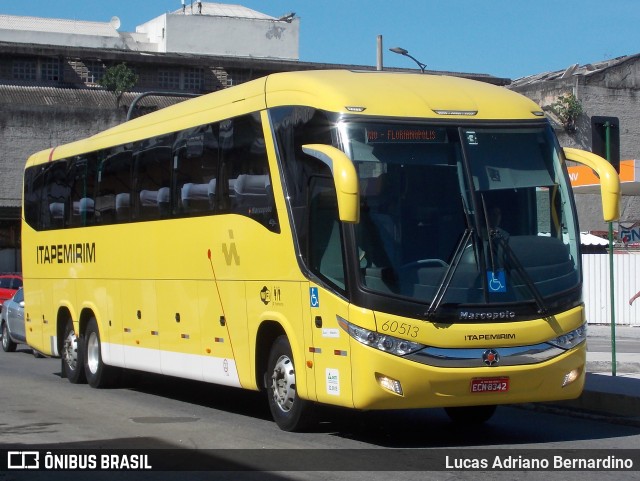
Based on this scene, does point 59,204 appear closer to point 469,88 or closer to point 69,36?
point 469,88

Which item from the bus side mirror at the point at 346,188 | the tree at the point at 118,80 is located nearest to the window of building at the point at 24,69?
the tree at the point at 118,80

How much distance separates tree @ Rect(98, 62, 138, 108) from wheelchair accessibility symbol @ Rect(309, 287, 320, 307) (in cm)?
5149

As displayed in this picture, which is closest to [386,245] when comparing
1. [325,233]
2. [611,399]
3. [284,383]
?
[325,233]

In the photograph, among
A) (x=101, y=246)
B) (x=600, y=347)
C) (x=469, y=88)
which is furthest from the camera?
(x=600, y=347)

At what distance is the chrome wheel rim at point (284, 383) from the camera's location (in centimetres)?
1138

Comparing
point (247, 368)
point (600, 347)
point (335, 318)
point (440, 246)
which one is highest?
point (440, 246)

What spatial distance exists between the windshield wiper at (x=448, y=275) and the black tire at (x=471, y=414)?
247 cm

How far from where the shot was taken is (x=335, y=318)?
1037 centimetres

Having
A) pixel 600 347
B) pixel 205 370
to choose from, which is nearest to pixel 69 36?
pixel 600 347

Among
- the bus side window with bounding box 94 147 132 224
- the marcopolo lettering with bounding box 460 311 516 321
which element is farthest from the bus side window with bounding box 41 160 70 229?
the marcopolo lettering with bounding box 460 311 516 321

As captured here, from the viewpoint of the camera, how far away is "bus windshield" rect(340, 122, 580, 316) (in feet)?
33.3

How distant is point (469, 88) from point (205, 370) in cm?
482

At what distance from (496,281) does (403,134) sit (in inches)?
66.4

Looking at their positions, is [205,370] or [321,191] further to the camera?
[205,370]
